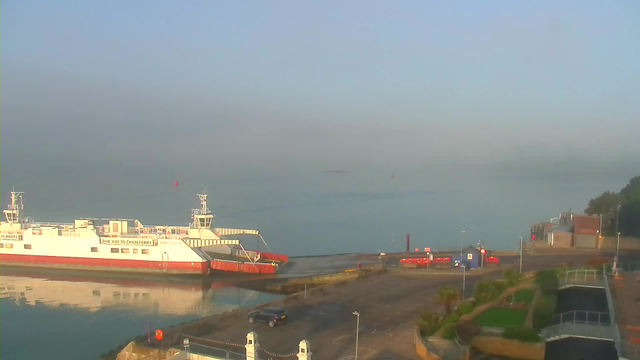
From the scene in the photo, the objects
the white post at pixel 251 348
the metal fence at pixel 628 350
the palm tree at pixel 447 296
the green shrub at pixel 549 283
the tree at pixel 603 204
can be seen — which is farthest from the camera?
the tree at pixel 603 204

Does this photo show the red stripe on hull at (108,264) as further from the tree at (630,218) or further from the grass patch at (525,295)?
the tree at (630,218)

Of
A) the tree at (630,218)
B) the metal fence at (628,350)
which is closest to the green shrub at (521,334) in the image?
the metal fence at (628,350)

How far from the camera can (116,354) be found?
17656 mm

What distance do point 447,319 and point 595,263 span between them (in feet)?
44.6

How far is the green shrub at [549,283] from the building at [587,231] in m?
15.9

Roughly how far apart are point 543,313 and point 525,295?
3.58 metres

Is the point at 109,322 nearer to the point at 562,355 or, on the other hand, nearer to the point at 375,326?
the point at 375,326

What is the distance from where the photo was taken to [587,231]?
3547 cm

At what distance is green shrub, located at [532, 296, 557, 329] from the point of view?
17188mm

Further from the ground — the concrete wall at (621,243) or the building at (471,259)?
the concrete wall at (621,243)

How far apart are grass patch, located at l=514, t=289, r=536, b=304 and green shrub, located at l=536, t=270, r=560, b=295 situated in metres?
0.49

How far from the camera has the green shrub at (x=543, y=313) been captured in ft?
56.4

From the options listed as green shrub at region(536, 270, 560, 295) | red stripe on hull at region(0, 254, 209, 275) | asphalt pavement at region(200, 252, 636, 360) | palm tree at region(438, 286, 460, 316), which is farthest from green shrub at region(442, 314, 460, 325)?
red stripe on hull at region(0, 254, 209, 275)

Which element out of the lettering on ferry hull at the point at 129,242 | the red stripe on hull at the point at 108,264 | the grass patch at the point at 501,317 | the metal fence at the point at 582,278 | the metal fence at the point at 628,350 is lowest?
the red stripe on hull at the point at 108,264
